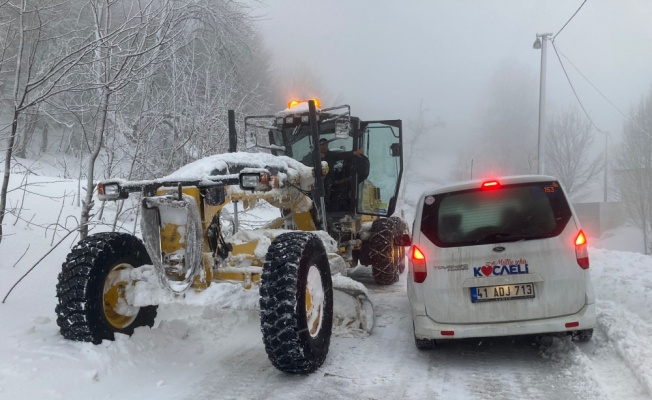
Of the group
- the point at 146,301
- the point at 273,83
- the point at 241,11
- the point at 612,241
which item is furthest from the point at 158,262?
the point at 612,241

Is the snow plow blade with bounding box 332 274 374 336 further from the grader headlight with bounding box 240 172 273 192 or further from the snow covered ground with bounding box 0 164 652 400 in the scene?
the grader headlight with bounding box 240 172 273 192

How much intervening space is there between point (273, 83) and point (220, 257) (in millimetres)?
28427

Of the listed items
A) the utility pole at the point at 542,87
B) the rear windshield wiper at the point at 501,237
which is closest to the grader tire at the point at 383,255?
the rear windshield wiper at the point at 501,237

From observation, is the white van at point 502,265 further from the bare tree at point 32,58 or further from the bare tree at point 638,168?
the bare tree at point 638,168

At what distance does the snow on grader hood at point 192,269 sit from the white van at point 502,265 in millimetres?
957

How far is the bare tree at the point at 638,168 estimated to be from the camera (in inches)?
1390

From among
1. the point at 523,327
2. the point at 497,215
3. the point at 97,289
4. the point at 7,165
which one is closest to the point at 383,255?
the point at 497,215

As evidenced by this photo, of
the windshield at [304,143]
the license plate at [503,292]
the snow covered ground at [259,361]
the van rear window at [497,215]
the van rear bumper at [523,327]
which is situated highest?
the windshield at [304,143]

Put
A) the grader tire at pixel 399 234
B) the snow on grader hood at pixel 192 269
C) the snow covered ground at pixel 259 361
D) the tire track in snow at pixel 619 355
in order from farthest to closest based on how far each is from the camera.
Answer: the grader tire at pixel 399 234 → the snow on grader hood at pixel 192 269 → the snow covered ground at pixel 259 361 → the tire track in snow at pixel 619 355

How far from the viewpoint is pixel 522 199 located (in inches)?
177

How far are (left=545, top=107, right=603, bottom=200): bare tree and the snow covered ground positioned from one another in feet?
118

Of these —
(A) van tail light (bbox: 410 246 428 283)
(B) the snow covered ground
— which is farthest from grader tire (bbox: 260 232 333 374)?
(A) van tail light (bbox: 410 246 428 283)

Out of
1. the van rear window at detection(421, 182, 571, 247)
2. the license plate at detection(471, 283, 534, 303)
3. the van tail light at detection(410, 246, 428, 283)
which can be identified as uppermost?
the van rear window at detection(421, 182, 571, 247)

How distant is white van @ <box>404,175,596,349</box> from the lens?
414 centimetres
